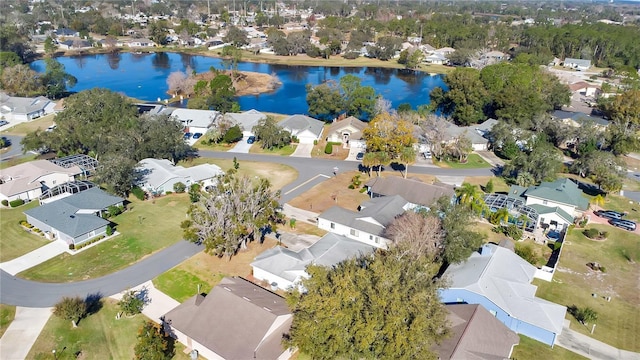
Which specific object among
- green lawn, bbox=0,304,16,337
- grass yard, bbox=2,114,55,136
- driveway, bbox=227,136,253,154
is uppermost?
driveway, bbox=227,136,253,154

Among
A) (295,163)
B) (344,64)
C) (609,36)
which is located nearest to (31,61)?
(344,64)

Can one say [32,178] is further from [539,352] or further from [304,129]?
[539,352]

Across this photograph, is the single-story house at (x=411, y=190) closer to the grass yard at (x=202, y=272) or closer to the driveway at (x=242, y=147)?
the grass yard at (x=202, y=272)

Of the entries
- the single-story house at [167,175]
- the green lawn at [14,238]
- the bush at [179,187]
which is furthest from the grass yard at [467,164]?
the green lawn at [14,238]

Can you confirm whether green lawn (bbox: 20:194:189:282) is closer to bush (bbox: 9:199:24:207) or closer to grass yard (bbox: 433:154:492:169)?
bush (bbox: 9:199:24:207)

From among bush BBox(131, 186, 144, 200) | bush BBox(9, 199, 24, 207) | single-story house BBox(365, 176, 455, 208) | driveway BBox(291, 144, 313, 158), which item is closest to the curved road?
bush BBox(131, 186, 144, 200)

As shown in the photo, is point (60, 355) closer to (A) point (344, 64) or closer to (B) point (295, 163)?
(B) point (295, 163)
